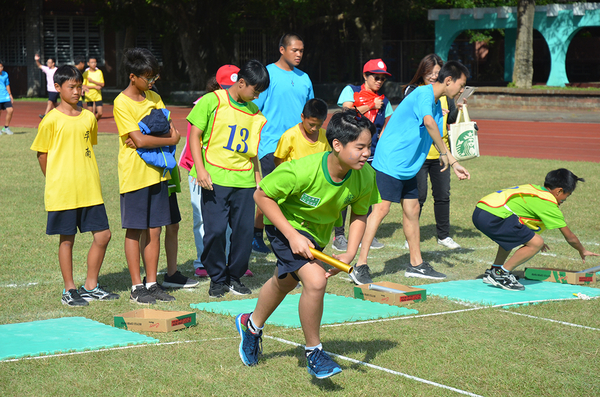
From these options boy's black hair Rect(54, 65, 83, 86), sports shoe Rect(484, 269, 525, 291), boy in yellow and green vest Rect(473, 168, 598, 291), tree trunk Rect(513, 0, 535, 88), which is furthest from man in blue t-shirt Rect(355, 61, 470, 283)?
tree trunk Rect(513, 0, 535, 88)

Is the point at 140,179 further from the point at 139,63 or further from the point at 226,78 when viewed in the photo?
the point at 226,78

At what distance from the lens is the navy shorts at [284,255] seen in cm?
402

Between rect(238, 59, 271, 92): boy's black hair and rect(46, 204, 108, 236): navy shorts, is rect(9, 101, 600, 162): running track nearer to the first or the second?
rect(238, 59, 271, 92): boy's black hair

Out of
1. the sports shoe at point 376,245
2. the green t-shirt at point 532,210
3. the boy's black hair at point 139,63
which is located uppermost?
the boy's black hair at point 139,63

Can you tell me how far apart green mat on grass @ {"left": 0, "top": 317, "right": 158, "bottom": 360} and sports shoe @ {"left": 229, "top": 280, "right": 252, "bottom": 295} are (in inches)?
51.1

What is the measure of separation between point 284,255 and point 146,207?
80.6 inches

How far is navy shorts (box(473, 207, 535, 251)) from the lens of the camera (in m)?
6.25

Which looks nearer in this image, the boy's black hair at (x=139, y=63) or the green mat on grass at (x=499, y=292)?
the boy's black hair at (x=139, y=63)

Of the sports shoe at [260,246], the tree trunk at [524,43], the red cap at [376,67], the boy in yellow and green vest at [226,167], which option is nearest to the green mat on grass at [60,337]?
the boy in yellow and green vest at [226,167]

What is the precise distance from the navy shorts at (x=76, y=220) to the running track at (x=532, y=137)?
41.7ft

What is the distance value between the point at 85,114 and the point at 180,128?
16576 millimetres

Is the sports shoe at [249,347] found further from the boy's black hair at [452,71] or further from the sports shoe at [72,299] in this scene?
the boy's black hair at [452,71]

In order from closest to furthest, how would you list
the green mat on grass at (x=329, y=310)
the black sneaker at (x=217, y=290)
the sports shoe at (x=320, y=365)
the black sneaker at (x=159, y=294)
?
the sports shoe at (x=320, y=365) < the green mat on grass at (x=329, y=310) < the black sneaker at (x=159, y=294) < the black sneaker at (x=217, y=290)

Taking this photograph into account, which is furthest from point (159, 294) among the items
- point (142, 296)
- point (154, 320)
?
point (154, 320)
